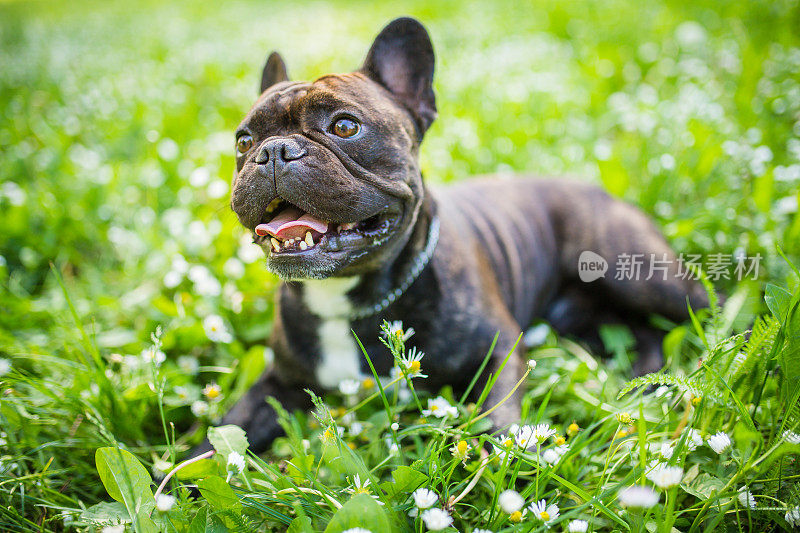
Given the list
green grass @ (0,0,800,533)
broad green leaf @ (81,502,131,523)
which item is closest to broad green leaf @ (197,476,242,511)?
green grass @ (0,0,800,533)

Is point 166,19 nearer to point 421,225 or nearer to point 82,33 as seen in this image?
point 82,33

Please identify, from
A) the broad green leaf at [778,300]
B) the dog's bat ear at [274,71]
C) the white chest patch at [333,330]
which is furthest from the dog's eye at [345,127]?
the broad green leaf at [778,300]

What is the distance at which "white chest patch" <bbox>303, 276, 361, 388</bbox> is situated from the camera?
7.70 ft

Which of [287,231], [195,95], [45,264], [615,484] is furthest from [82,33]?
[615,484]

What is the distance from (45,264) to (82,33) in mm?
8891

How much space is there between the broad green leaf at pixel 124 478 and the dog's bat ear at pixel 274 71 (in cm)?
185

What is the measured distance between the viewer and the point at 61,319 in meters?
2.76

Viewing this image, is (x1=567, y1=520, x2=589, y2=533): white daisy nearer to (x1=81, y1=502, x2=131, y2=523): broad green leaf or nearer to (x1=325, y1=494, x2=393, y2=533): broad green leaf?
(x1=325, y1=494, x2=393, y2=533): broad green leaf

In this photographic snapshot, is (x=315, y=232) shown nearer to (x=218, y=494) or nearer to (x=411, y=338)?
(x=411, y=338)

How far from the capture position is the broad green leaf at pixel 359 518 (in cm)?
153

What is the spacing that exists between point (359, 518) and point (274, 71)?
2154 mm

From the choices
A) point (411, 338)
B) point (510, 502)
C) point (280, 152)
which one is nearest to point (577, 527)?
point (510, 502)

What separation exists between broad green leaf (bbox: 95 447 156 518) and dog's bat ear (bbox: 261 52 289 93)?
185cm

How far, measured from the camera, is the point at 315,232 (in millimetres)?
2109
